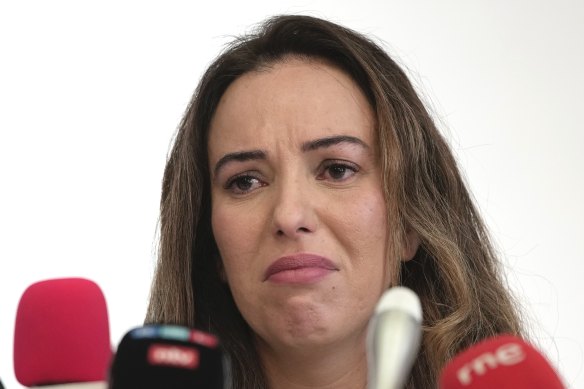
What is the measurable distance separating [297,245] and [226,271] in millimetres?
210

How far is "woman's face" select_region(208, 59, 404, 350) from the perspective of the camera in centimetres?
126

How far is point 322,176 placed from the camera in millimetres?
1349

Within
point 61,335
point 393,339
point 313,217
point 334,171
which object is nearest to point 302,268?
point 313,217

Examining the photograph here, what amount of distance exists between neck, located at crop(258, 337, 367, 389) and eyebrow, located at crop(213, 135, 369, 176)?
0.26 meters

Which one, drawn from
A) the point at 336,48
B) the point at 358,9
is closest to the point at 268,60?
the point at 336,48

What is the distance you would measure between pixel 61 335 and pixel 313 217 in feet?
1.62

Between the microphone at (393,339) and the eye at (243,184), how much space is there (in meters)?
0.73

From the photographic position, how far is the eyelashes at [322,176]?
53.2 inches

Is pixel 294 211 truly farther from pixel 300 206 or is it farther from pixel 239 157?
pixel 239 157

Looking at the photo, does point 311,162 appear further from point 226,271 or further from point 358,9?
point 358,9

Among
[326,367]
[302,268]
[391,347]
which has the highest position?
[391,347]

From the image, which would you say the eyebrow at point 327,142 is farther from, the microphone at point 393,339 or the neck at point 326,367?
the microphone at point 393,339

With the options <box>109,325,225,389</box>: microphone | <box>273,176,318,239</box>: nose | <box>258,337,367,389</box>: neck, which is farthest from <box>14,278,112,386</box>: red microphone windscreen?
<box>258,337,367,389</box>: neck

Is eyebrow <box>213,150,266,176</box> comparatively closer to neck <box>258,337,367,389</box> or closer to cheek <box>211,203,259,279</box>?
cheek <box>211,203,259,279</box>
